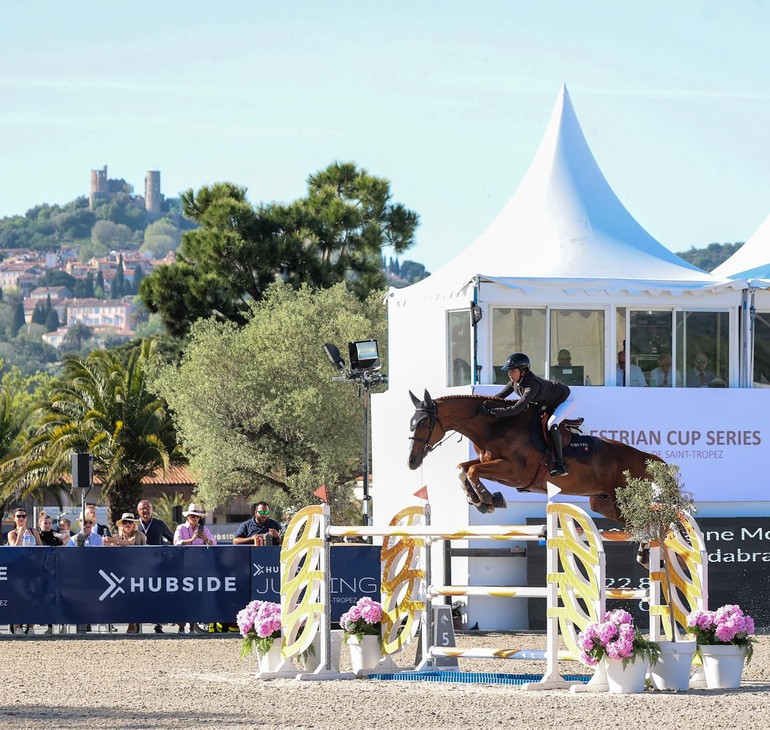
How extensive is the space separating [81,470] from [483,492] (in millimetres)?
11472

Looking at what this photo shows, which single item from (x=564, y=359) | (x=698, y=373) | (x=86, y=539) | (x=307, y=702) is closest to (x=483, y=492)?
(x=307, y=702)

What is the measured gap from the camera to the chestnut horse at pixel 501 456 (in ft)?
45.8

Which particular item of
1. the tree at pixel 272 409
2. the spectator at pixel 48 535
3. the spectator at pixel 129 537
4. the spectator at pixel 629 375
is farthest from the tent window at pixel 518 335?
the tree at pixel 272 409

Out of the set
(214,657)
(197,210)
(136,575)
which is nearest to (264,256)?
(197,210)

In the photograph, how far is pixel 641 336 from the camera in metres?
22.0

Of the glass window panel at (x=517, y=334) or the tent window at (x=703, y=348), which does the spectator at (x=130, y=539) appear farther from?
the tent window at (x=703, y=348)

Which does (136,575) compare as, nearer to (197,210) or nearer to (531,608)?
(531,608)

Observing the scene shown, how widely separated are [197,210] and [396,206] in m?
6.87

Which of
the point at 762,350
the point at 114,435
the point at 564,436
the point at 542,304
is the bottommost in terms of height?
the point at 114,435

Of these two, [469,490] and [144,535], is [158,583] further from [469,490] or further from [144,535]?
[469,490]

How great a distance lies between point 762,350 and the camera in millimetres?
22531

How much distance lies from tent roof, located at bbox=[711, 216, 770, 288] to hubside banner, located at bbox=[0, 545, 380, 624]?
8.32 meters

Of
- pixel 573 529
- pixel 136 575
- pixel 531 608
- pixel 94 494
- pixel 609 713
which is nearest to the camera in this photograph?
pixel 609 713

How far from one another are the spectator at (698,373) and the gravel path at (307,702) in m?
6.69
